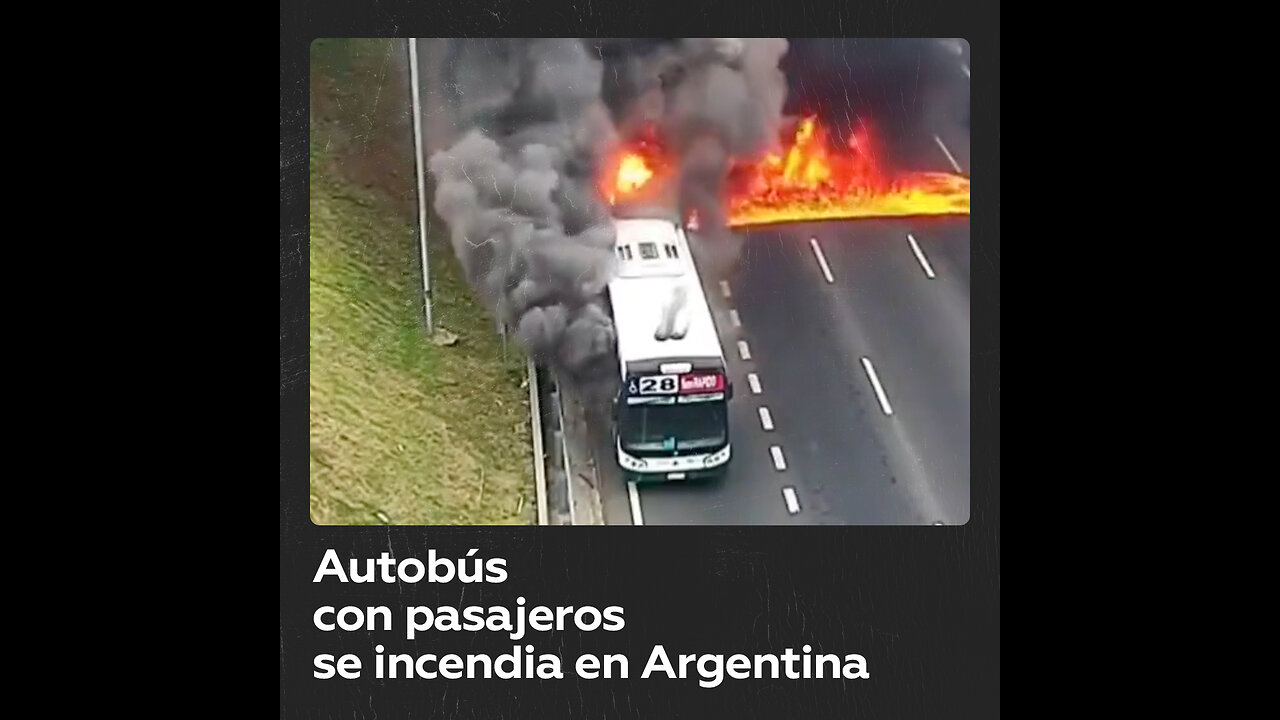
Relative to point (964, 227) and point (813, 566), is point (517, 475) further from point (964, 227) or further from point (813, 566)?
point (964, 227)

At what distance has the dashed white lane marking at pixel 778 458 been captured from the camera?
67.8 ft

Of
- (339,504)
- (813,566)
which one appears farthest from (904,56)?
(339,504)

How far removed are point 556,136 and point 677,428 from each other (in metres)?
2.76

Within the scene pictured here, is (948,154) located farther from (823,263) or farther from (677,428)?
(677,428)

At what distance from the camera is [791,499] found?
67.2ft

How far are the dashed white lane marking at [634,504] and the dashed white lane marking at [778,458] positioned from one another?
122 cm

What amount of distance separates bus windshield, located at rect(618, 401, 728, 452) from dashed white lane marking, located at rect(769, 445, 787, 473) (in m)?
0.42

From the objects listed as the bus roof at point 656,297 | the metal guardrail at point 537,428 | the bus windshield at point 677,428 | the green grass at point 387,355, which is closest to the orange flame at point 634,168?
the bus roof at point 656,297

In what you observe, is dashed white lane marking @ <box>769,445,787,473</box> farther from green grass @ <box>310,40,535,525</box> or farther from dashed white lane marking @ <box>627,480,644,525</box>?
green grass @ <box>310,40,535,525</box>

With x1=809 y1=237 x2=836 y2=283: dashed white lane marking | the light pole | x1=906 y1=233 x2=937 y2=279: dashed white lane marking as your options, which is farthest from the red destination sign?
the light pole

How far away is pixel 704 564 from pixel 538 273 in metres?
2.92

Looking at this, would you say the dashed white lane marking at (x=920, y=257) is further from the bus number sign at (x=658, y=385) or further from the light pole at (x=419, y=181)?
the light pole at (x=419, y=181)

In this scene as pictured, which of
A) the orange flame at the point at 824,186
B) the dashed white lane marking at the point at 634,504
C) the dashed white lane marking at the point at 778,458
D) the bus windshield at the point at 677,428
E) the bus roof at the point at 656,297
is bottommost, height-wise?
the dashed white lane marking at the point at 634,504

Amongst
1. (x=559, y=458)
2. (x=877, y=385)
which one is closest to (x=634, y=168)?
(x=559, y=458)
